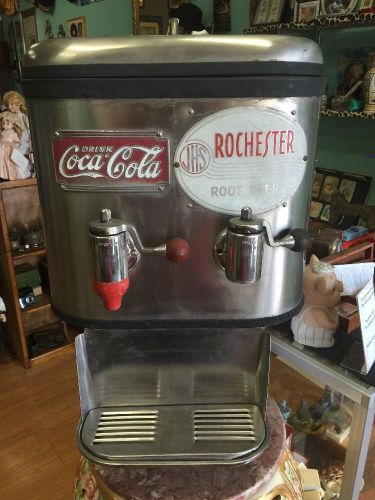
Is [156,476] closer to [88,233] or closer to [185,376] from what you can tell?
[185,376]

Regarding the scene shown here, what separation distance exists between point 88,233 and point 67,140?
4.8 inches

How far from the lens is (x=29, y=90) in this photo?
1.84ft

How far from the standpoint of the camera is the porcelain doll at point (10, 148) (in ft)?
6.42

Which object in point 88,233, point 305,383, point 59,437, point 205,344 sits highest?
point 88,233

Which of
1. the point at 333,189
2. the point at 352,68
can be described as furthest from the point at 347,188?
the point at 352,68

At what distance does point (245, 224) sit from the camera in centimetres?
55

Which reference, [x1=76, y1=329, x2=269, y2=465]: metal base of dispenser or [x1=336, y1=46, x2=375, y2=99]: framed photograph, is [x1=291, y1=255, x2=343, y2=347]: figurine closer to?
[x1=76, y1=329, x2=269, y2=465]: metal base of dispenser

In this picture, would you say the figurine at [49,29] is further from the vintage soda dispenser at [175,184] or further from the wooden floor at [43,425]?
the vintage soda dispenser at [175,184]

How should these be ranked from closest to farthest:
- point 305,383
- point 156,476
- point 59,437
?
1. point 156,476
2. point 305,383
3. point 59,437

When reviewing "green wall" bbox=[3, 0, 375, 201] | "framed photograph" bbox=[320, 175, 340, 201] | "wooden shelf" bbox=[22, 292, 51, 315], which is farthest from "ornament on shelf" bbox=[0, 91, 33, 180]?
"framed photograph" bbox=[320, 175, 340, 201]

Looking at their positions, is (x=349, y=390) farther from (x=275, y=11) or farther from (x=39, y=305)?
(x=39, y=305)

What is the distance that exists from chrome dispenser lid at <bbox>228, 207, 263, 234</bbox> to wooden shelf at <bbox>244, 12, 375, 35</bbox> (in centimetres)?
120

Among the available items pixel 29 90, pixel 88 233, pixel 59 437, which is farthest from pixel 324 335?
pixel 59 437

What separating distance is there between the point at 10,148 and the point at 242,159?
166 centimetres
